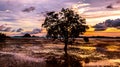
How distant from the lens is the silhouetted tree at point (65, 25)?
6172cm

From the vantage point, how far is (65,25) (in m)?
61.9

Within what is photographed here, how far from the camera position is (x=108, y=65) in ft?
160

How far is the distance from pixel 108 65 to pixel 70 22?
16.5m

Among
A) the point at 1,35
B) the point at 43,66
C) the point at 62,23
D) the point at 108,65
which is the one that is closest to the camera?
the point at 43,66

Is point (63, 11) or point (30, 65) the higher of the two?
point (63, 11)

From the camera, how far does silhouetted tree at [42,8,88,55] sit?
202ft

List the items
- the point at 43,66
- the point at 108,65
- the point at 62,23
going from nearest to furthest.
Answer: the point at 43,66 → the point at 108,65 → the point at 62,23

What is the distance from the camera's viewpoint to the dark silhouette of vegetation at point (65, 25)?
6172 cm

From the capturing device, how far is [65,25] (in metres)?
61.9

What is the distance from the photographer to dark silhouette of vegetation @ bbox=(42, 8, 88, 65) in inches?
2430

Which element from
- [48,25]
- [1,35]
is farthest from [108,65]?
[1,35]

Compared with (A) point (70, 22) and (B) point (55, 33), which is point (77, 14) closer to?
(A) point (70, 22)

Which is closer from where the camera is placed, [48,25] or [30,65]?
[30,65]

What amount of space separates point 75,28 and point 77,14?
3.06 metres
